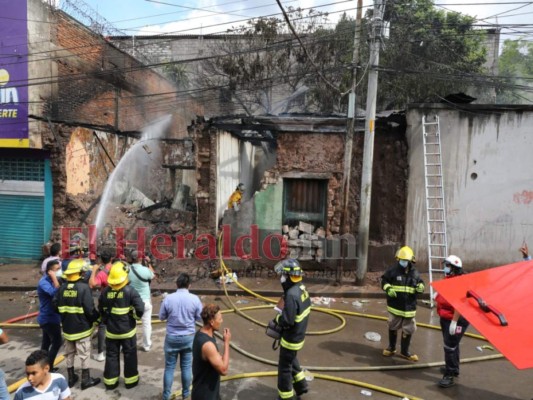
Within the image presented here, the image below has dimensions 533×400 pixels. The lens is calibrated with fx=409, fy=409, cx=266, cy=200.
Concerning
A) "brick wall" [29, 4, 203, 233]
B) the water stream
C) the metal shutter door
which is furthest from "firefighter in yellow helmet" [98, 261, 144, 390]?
the metal shutter door

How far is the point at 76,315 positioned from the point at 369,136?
768 centimetres

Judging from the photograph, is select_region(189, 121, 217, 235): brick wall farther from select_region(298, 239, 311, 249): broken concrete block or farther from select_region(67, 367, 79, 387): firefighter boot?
Result: select_region(67, 367, 79, 387): firefighter boot

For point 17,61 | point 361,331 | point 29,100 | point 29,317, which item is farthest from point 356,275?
point 17,61

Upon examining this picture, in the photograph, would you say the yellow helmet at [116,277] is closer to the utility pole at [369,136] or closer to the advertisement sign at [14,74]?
the utility pole at [369,136]

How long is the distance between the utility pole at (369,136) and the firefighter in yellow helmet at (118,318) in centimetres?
659

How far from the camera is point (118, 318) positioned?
5234 millimetres

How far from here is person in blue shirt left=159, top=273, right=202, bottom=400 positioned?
5.00 meters

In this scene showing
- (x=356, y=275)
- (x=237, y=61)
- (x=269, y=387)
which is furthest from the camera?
(x=237, y=61)

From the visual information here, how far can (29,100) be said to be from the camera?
1241cm

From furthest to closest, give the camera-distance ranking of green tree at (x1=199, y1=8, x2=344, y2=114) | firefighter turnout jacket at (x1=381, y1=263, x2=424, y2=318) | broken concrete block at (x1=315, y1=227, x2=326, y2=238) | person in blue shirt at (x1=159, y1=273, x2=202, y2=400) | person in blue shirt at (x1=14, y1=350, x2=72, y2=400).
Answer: green tree at (x1=199, y1=8, x2=344, y2=114) < broken concrete block at (x1=315, y1=227, x2=326, y2=238) < firefighter turnout jacket at (x1=381, y1=263, x2=424, y2=318) < person in blue shirt at (x1=159, y1=273, x2=202, y2=400) < person in blue shirt at (x1=14, y1=350, x2=72, y2=400)

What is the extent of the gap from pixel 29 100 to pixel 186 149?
8171 millimetres

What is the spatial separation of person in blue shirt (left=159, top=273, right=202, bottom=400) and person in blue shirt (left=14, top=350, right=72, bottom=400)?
1.73 m

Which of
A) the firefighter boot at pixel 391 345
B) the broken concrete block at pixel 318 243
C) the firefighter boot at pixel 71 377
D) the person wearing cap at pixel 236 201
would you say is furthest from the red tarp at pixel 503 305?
the person wearing cap at pixel 236 201

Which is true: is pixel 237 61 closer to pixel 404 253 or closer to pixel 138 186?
pixel 138 186
